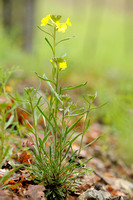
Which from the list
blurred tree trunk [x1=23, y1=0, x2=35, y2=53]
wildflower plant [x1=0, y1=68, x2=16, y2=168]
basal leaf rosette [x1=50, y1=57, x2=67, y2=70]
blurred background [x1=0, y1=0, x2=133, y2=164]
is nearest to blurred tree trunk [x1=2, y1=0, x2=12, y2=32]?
blurred background [x1=0, y1=0, x2=133, y2=164]

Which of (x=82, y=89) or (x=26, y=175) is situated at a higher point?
(x=26, y=175)

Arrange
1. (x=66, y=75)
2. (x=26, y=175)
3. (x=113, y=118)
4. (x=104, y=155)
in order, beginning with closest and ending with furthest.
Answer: (x=26, y=175) < (x=104, y=155) < (x=113, y=118) < (x=66, y=75)

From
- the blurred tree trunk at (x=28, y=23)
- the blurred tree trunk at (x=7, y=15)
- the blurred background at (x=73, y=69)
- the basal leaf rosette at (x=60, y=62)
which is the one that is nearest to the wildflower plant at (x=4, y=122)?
the basal leaf rosette at (x=60, y=62)

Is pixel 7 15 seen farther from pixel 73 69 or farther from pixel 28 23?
pixel 73 69

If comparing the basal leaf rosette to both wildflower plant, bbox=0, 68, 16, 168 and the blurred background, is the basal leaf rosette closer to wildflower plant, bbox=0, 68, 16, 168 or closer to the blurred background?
wildflower plant, bbox=0, 68, 16, 168

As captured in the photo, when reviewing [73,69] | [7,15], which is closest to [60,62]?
[73,69]

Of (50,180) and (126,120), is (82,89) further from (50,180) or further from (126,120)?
(50,180)

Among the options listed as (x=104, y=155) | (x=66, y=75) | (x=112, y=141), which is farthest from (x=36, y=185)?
(x=66, y=75)

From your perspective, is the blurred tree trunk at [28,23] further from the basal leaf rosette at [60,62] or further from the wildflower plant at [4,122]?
the basal leaf rosette at [60,62]
